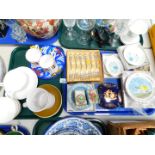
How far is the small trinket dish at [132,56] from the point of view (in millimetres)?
717

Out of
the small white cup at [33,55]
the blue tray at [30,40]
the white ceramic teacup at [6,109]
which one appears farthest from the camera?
the blue tray at [30,40]

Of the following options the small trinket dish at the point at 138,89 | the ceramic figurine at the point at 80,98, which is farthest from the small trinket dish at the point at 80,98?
the small trinket dish at the point at 138,89

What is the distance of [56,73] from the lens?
74 centimetres

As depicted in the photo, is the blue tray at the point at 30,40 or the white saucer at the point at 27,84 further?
the blue tray at the point at 30,40

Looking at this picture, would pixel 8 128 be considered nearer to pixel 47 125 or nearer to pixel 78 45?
pixel 47 125

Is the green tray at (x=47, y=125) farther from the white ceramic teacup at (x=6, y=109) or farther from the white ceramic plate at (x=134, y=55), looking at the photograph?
the white ceramic plate at (x=134, y=55)

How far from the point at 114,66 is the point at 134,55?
77mm

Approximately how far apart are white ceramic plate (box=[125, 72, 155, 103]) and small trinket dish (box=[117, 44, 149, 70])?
4cm

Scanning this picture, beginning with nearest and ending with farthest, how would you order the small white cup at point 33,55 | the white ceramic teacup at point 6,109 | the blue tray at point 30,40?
the white ceramic teacup at point 6,109 < the small white cup at point 33,55 < the blue tray at point 30,40

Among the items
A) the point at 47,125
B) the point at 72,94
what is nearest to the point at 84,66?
the point at 72,94

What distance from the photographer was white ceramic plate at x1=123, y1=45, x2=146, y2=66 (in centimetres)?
72

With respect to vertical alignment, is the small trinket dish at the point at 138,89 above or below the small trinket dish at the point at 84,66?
below

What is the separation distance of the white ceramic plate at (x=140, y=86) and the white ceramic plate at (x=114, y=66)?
5cm
